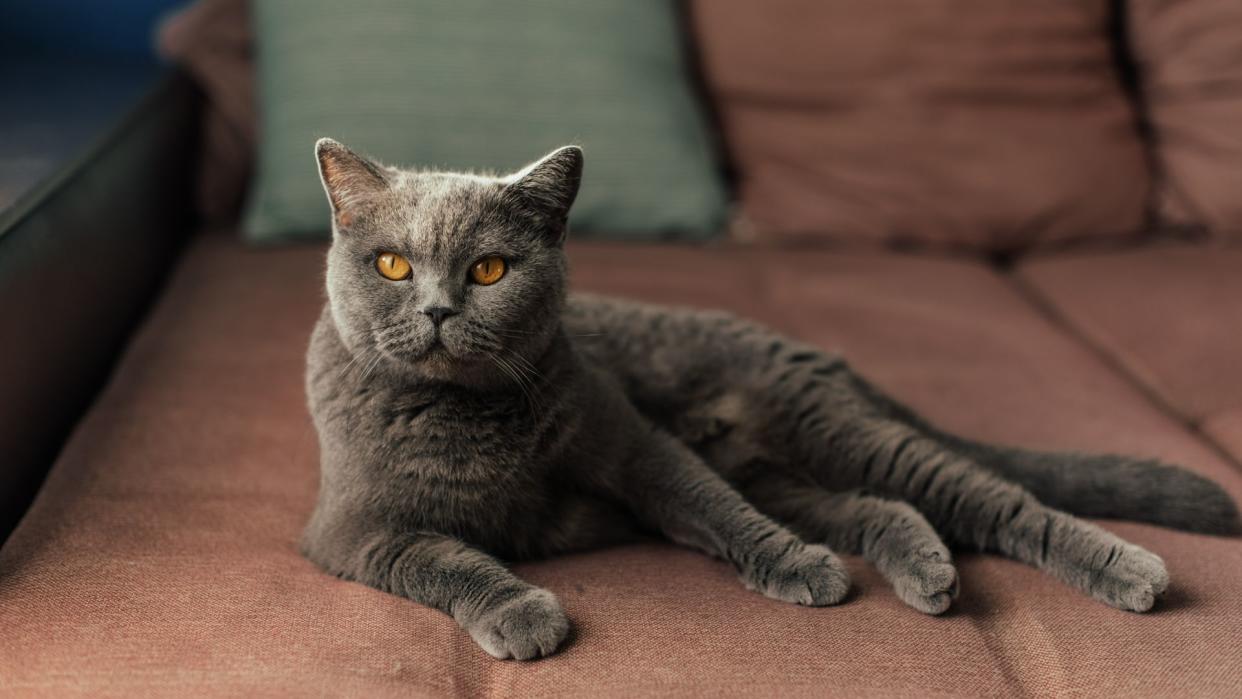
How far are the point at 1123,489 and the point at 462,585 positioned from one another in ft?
2.60

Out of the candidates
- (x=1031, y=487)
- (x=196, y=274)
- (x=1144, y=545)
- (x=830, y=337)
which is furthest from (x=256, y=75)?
(x=1144, y=545)

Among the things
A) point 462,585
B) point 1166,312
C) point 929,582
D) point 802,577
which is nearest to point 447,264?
point 462,585

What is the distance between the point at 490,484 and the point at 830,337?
814 millimetres

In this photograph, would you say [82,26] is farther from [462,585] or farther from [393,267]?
[462,585]

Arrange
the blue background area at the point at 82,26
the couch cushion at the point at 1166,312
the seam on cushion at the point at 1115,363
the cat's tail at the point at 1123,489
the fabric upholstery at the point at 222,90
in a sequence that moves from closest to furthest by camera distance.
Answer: the cat's tail at the point at 1123,489, the seam on cushion at the point at 1115,363, the couch cushion at the point at 1166,312, the fabric upholstery at the point at 222,90, the blue background area at the point at 82,26

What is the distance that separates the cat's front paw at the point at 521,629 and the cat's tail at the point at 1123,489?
2.08 feet

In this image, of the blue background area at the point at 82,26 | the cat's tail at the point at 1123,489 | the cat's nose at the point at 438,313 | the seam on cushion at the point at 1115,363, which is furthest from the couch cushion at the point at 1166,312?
the blue background area at the point at 82,26

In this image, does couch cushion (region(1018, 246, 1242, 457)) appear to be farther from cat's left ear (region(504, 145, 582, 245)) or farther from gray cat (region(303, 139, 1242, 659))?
cat's left ear (region(504, 145, 582, 245))

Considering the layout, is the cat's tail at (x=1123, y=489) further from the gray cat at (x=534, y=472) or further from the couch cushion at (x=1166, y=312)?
the couch cushion at (x=1166, y=312)

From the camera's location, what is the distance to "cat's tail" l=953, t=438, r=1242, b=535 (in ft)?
4.32

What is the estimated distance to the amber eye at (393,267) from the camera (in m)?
1.17

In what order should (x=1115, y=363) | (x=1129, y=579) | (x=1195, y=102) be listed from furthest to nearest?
(x=1195, y=102) → (x=1115, y=363) → (x=1129, y=579)

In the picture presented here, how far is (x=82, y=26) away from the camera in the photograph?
8.45 ft

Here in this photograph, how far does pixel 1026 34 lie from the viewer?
2.26 metres
